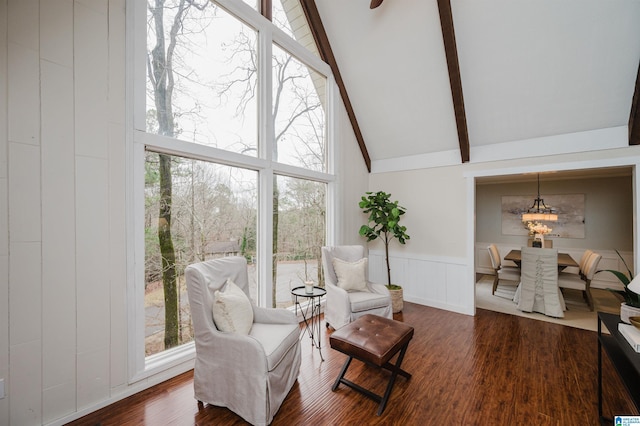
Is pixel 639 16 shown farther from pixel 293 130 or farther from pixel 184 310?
pixel 184 310

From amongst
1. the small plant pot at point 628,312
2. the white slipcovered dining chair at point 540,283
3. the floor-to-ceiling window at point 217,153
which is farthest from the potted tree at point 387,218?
the small plant pot at point 628,312

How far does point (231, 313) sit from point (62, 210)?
1.33 metres

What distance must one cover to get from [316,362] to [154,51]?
10.5 ft

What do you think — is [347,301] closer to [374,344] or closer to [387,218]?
[374,344]

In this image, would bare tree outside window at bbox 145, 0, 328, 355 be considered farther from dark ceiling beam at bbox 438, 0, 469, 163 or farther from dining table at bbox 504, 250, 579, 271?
dining table at bbox 504, 250, 579, 271

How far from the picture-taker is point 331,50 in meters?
4.07

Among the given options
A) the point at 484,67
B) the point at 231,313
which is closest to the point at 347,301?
the point at 231,313

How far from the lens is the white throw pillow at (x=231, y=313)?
1946 millimetres

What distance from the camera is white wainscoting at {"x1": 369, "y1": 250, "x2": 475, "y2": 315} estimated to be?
4016 millimetres

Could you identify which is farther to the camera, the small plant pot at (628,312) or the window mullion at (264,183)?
the window mullion at (264,183)

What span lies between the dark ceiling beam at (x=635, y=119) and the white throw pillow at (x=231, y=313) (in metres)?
4.34

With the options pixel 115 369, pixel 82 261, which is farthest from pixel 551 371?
pixel 82 261

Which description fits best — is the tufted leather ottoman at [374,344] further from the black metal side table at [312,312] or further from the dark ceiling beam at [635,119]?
the dark ceiling beam at [635,119]

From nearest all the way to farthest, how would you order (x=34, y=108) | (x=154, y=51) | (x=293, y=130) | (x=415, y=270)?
(x=34, y=108) → (x=154, y=51) → (x=293, y=130) → (x=415, y=270)
